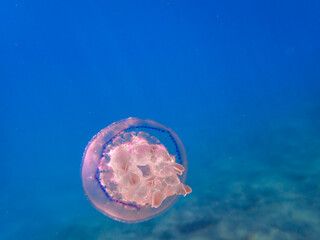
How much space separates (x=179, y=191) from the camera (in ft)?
14.7

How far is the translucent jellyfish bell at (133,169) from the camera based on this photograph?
452 centimetres

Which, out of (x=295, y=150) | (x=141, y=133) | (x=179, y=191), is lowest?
(x=179, y=191)

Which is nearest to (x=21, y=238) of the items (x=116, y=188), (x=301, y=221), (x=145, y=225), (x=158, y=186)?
(x=145, y=225)

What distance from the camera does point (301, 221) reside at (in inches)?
176

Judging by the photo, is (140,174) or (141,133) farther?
(141,133)

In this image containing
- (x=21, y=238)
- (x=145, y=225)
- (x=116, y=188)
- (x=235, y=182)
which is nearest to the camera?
Result: (x=116, y=188)

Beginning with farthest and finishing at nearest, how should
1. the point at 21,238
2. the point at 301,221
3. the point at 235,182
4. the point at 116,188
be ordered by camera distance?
the point at 21,238
the point at 235,182
the point at 116,188
the point at 301,221

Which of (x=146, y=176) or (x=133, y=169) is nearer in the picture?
(x=133, y=169)

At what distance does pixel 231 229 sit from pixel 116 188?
2.32m

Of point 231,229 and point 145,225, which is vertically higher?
point 145,225

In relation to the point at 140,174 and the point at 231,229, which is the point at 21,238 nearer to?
the point at 140,174

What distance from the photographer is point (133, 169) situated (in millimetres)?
4570

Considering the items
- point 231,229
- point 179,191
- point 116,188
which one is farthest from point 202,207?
point 116,188

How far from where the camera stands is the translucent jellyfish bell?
4.52 meters
